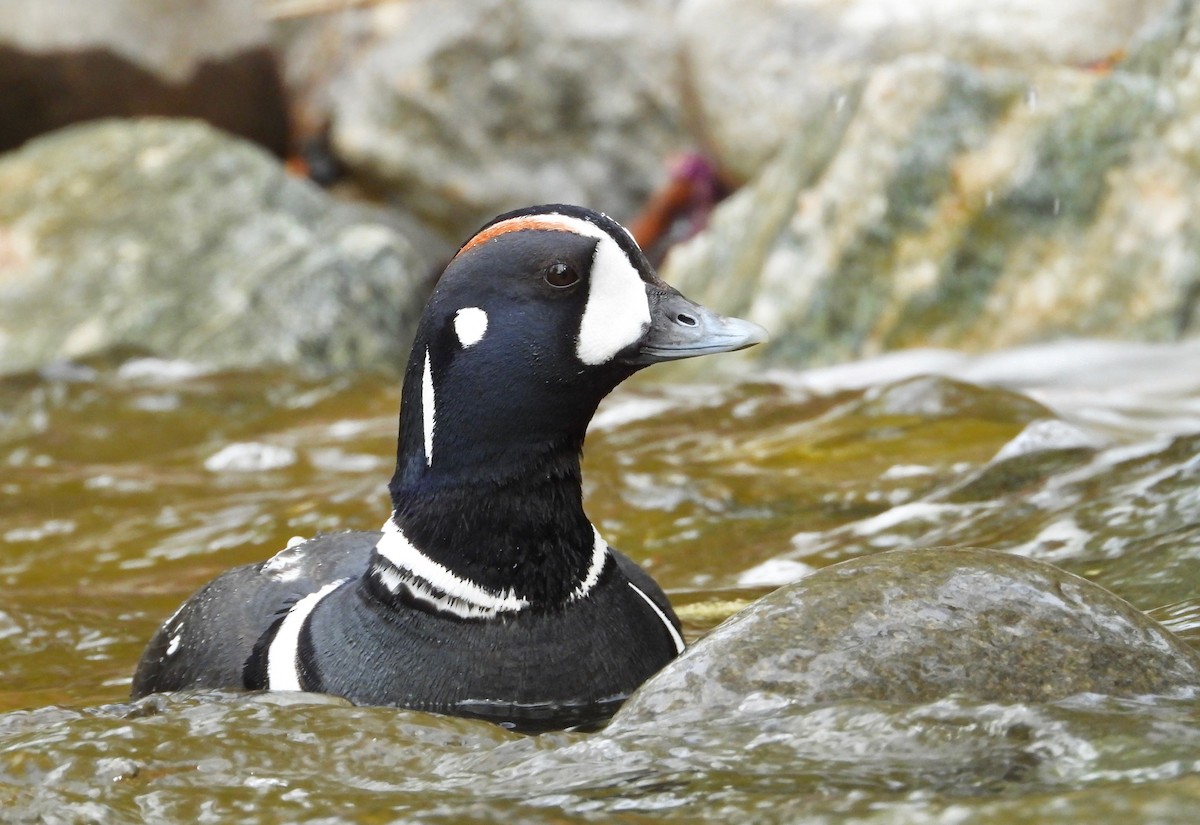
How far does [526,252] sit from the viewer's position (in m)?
3.45

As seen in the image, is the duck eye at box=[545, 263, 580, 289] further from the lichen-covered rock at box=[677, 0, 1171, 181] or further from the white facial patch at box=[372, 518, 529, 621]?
the lichen-covered rock at box=[677, 0, 1171, 181]

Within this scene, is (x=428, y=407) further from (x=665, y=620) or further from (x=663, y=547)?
(x=663, y=547)

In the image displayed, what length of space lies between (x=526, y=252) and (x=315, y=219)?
7.38 m

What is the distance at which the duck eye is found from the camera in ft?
11.3

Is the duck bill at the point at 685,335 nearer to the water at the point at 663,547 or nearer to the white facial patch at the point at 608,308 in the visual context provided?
the white facial patch at the point at 608,308

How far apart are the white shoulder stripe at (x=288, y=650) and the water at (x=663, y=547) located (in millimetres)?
101

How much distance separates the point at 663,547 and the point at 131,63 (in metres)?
9.19

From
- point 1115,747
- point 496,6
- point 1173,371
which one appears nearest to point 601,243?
point 1115,747

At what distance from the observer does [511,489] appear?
3.46 m

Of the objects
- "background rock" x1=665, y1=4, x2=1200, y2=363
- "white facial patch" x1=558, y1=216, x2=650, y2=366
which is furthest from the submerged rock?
"background rock" x1=665, y1=4, x2=1200, y2=363

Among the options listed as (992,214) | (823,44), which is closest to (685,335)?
(992,214)

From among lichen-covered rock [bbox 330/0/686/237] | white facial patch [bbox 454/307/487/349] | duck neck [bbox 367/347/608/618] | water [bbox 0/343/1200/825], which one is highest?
lichen-covered rock [bbox 330/0/686/237]

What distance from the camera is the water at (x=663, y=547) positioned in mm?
2678

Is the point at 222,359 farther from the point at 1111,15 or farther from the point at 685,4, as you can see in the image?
the point at 1111,15
